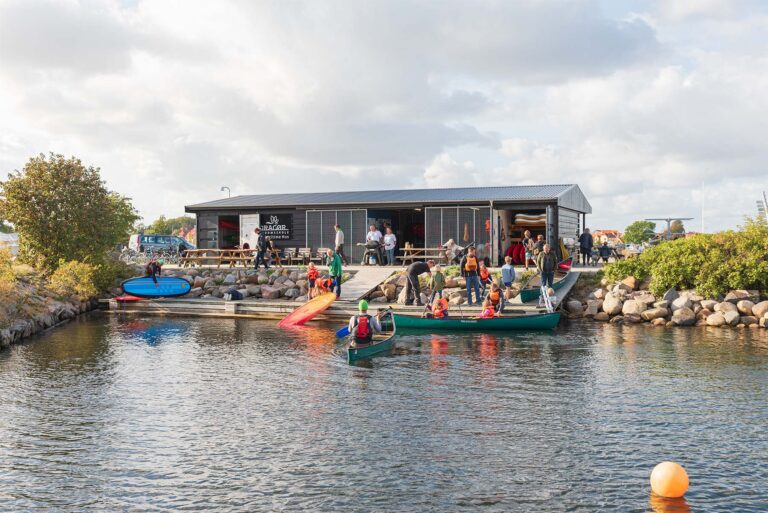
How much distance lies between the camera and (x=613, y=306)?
2684 cm

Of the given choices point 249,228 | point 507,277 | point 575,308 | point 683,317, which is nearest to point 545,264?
point 507,277

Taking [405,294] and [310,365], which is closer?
[310,365]

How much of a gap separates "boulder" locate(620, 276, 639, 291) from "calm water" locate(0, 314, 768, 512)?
824 cm

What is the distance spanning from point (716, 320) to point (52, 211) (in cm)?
3131

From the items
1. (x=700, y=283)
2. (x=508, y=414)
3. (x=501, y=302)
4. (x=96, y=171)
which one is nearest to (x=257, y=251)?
(x=96, y=171)

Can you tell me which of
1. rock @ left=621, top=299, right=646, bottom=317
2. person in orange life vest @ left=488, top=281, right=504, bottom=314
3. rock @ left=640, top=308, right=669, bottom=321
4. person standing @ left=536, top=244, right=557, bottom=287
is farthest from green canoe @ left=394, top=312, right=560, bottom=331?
rock @ left=640, top=308, right=669, bottom=321

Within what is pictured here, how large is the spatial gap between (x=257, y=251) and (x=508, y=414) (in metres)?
24.8

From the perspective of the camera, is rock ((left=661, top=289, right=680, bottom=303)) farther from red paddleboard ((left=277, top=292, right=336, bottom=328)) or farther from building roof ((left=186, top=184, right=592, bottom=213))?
red paddleboard ((left=277, top=292, right=336, bottom=328))

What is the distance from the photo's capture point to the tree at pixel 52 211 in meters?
34.1

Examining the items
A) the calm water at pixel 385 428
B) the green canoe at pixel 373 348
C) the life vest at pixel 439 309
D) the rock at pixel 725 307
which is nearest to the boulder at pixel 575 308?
the rock at pixel 725 307

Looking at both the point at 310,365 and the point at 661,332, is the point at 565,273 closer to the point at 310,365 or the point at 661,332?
the point at 661,332

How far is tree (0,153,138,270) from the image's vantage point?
34.1 meters

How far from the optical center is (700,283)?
27.2 meters

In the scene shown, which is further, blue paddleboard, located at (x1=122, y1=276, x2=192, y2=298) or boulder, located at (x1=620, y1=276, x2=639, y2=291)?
blue paddleboard, located at (x1=122, y1=276, x2=192, y2=298)
